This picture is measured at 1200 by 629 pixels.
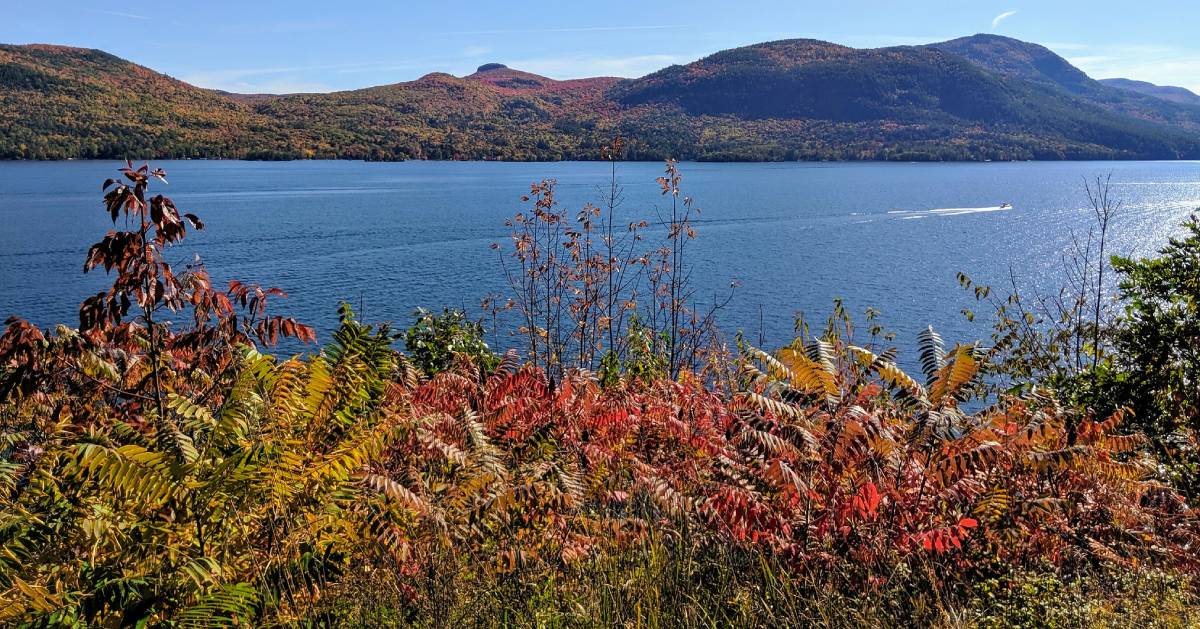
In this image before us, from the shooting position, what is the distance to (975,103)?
189 meters

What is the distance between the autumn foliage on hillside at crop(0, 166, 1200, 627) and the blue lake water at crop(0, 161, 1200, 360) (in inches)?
608

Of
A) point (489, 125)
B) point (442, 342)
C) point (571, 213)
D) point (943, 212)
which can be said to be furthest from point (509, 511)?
point (489, 125)

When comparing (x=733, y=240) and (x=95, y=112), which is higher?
(x=95, y=112)

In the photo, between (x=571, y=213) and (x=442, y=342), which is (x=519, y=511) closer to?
(x=442, y=342)

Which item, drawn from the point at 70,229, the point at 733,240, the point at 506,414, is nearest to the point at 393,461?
the point at 506,414

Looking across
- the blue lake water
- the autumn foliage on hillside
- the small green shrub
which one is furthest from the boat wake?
the autumn foliage on hillside

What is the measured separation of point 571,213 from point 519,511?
41704mm

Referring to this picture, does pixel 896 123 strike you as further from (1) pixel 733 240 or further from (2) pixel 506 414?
(2) pixel 506 414

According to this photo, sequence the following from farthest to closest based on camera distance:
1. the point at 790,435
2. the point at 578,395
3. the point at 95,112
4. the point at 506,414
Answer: the point at 95,112
the point at 578,395
the point at 506,414
the point at 790,435

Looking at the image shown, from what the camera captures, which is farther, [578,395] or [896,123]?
[896,123]

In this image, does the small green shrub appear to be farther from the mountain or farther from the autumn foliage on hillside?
the mountain

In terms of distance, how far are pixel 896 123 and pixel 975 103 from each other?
21.8m

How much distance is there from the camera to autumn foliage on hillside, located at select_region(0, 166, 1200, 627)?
3541mm

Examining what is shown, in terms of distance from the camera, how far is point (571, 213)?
45531 mm
